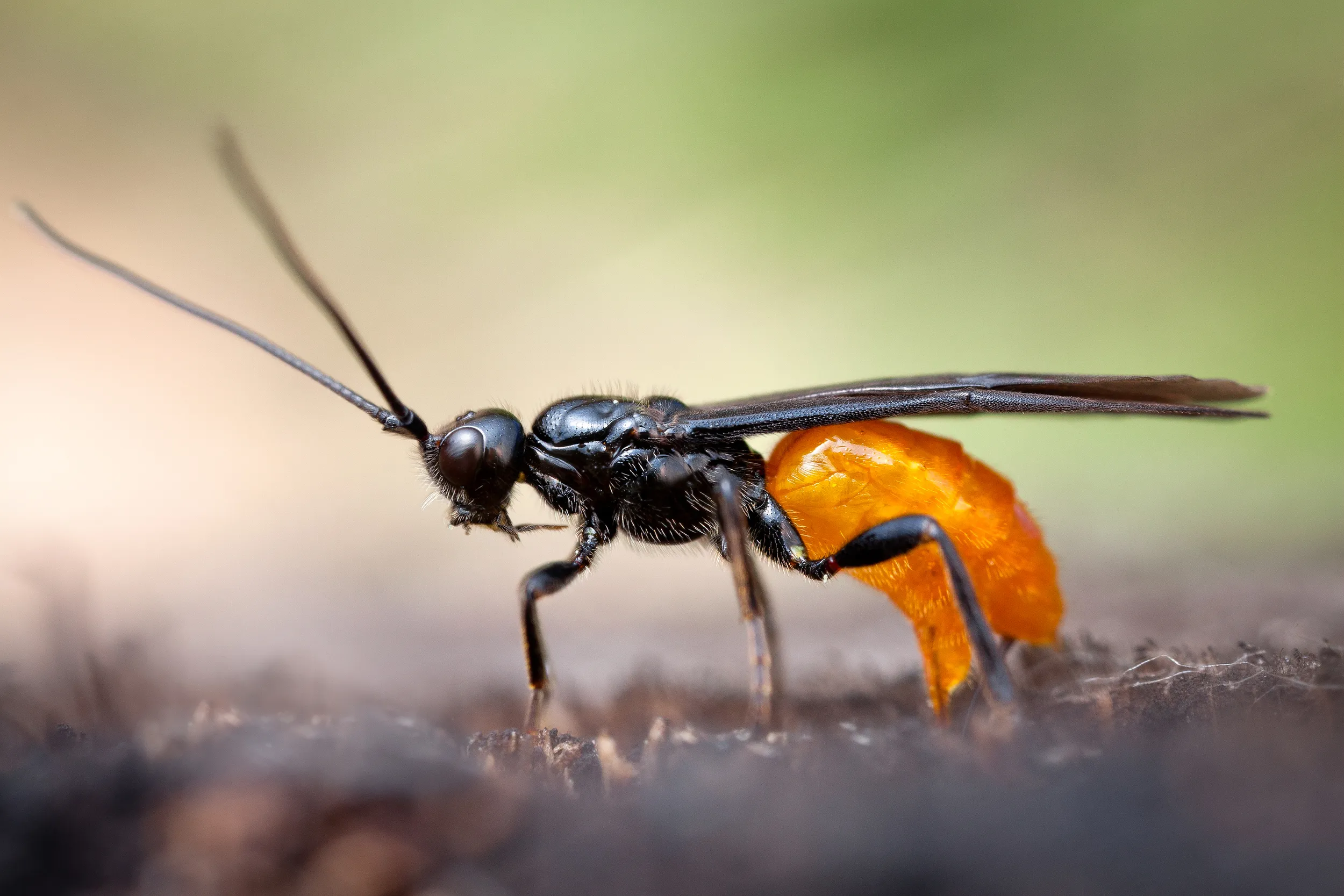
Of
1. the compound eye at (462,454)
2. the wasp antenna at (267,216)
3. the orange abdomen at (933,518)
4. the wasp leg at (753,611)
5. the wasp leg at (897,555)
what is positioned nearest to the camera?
the wasp leg at (897,555)

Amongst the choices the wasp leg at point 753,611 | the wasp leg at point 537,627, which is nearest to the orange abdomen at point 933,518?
the wasp leg at point 753,611

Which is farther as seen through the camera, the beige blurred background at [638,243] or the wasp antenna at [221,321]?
the beige blurred background at [638,243]

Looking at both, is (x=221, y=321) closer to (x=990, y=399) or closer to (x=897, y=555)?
(x=897, y=555)

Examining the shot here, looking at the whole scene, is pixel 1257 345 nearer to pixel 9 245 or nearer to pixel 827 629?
pixel 827 629

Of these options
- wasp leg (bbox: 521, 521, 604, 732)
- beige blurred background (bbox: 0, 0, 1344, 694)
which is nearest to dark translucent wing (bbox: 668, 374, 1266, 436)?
wasp leg (bbox: 521, 521, 604, 732)

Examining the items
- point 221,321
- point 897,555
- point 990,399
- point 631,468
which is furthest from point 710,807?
point 221,321

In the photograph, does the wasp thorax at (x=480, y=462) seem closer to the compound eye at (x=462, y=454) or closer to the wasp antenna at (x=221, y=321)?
the compound eye at (x=462, y=454)

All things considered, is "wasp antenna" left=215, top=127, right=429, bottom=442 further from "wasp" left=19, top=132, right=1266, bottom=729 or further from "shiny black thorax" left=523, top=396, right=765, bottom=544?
"shiny black thorax" left=523, top=396, right=765, bottom=544
